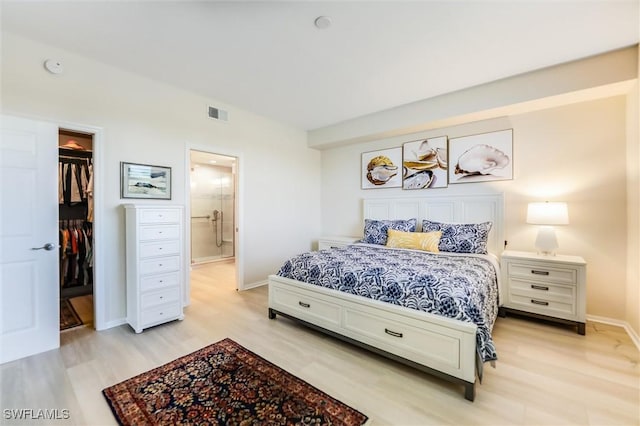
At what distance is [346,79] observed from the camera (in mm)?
3072

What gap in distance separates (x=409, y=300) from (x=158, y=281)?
99.6 inches

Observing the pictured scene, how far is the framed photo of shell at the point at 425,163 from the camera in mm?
3953

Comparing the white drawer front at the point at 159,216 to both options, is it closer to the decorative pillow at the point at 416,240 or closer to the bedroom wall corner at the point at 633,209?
the decorative pillow at the point at 416,240

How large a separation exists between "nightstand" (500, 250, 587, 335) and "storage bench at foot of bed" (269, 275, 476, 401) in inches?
67.2

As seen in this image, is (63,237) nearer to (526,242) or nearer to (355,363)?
(355,363)

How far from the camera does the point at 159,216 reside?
9.32 ft

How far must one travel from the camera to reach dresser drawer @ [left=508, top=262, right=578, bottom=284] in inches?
A: 106

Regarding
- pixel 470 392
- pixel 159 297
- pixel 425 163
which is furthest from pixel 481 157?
pixel 159 297

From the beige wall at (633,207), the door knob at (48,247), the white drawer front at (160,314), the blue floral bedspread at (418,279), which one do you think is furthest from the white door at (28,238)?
the beige wall at (633,207)

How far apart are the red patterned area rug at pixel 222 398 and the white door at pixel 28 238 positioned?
1.12 metres

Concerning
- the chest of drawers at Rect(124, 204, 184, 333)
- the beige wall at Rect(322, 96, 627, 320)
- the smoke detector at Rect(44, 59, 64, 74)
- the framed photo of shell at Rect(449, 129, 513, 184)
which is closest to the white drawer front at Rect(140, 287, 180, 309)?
the chest of drawers at Rect(124, 204, 184, 333)

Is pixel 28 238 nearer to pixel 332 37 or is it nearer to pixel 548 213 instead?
pixel 332 37

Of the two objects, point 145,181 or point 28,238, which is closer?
point 28,238

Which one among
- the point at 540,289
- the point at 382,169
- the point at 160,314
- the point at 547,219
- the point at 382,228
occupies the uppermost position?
the point at 382,169
